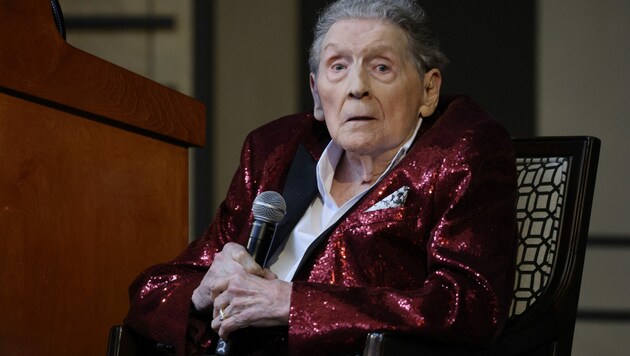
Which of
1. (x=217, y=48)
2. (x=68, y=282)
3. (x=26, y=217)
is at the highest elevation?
(x=217, y=48)

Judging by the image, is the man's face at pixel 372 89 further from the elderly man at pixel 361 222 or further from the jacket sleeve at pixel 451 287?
the jacket sleeve at pixel 451 287

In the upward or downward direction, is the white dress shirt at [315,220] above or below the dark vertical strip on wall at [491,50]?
below

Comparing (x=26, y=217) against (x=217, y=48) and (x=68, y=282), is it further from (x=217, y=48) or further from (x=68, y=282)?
(x=217, y=48)

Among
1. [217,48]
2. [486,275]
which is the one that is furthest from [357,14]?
[217,48]

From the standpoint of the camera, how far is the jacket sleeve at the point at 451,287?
5.09 feet

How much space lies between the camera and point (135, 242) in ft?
6.42

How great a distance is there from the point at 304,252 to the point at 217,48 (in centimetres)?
216

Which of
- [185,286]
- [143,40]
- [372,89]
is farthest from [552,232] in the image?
[143,40]

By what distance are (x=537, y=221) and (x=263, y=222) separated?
0.59 metres

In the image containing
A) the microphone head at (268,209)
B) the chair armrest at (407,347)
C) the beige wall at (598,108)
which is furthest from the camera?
the beige wall at (598,108)

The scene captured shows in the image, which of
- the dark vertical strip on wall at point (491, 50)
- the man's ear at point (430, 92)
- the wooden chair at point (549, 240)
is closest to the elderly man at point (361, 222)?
the man's ear at point (430, 92)

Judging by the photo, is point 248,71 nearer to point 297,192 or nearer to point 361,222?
point 297,192

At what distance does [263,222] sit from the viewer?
1655 mm

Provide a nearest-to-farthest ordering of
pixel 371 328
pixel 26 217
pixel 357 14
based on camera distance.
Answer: pixel 371 328, pixel 26 217, pixel 357 14
